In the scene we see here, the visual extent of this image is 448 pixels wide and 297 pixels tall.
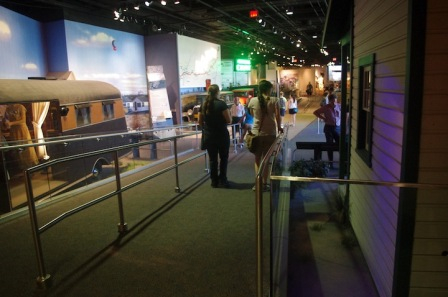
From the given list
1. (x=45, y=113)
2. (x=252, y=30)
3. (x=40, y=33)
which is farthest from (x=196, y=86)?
(x=45, y=113)

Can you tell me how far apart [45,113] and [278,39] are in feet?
72.5

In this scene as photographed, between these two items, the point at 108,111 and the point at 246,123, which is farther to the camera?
the point at 246,123

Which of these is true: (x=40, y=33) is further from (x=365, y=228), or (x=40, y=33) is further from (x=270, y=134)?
(x=365, y=228)

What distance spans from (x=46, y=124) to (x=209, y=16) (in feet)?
37.7

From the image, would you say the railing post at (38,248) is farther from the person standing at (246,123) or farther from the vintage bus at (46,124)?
the person standing at (246,123)

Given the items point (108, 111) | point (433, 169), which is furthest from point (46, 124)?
point (433, 169)

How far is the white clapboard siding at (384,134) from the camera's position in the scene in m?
3.36

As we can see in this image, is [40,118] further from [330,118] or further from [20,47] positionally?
[330,118]

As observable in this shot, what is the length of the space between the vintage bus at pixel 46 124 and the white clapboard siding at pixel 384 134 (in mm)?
5673

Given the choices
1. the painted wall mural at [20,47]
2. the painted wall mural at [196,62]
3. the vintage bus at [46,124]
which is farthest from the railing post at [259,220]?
the painted wall mural at [196,62]

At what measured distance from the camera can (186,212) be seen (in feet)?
16.6

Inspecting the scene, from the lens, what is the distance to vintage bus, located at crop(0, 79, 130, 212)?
7129 millimetres

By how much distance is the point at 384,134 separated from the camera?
12.7ft

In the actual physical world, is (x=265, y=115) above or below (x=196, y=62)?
below
